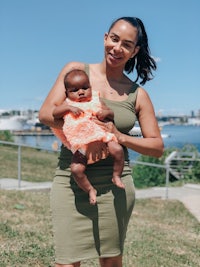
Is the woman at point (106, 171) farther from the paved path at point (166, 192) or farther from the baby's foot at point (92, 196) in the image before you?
the paved path at point (166, 192)

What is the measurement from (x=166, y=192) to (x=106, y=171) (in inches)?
349

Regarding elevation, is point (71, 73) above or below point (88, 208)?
above

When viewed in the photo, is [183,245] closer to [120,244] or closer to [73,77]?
[120,244]

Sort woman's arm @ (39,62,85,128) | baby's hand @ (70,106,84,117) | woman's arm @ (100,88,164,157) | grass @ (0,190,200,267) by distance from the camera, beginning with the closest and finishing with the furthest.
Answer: baby's hand @ (70,106,84,117) → woman's arm @ (39,62,85,128) → woman's arm @ (100,88,164,157) → grass @ (0,190,200,267)

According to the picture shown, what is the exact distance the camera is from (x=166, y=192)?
1120cm

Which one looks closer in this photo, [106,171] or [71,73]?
[71,73]

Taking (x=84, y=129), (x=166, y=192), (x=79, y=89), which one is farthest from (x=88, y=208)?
(x=166, y=192)

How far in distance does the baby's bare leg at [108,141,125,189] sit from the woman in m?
0.05

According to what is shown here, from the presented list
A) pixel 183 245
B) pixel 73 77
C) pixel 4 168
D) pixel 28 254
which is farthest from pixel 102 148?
pixel 4 168

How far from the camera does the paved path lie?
10421 millimetres

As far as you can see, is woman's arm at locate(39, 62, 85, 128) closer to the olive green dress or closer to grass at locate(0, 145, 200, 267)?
the olive green dress

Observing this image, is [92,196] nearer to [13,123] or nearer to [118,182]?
[118,182]

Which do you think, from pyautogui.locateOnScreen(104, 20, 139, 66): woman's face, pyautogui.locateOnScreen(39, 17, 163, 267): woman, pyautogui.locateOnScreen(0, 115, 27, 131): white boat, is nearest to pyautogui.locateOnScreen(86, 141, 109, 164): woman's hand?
pyautogui.locateOnScreen(39, 17, 163, 267): woman

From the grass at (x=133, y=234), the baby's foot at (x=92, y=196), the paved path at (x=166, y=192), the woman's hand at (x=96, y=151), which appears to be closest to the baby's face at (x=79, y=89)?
the woman's hand at (x=96, y=151)
